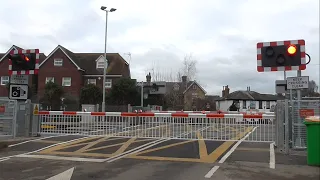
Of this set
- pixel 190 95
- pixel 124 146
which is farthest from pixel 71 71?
pixel 124 146

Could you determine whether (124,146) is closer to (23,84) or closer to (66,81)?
(23,84)

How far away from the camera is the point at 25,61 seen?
42.2ft

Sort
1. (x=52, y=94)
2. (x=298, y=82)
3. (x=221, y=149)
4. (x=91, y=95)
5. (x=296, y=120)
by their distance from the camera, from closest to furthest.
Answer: (x=296, y=120)
(x=298, y=82)
(x=221, y=149)
(x=52, y=94)
(x=91, y=95)

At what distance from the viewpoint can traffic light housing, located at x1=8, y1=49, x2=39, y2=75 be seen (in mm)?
12836

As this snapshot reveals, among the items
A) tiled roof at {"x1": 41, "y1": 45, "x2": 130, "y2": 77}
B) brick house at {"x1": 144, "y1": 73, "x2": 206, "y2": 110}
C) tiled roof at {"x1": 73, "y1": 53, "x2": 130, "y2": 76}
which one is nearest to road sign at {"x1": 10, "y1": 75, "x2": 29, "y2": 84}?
brick house at {"x1": 144, "y1": 73, "x2": 206, "y2": 110}

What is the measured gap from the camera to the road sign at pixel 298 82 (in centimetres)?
1046

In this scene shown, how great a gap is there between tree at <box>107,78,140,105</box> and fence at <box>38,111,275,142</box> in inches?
1088

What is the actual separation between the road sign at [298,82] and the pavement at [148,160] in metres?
2.09

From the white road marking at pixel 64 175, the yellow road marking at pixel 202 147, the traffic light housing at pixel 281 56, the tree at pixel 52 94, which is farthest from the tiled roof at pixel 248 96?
the white road marking at pixel 64 175

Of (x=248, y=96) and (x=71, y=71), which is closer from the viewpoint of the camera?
(x=71, y=71)

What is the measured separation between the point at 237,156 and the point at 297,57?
3473 mm

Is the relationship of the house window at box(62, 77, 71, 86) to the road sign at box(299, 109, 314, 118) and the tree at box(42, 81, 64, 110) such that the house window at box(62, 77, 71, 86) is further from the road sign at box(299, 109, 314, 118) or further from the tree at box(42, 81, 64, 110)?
the road sign at box(299, 109, 314, 118)

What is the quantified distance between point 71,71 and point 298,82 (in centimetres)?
4100

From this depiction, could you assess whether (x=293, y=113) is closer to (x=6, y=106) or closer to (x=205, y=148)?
(x=205, y=148)
